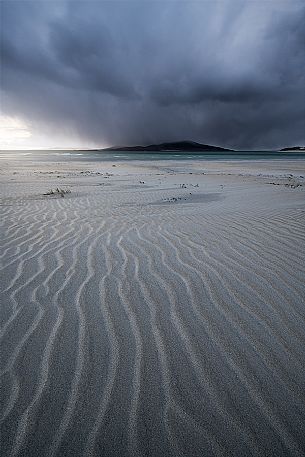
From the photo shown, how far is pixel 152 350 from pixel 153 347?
4 centimetres

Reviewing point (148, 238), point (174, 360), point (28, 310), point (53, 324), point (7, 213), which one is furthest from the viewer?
point (7, 213)

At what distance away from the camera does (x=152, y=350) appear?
234 cm

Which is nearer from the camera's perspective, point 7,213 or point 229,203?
point 7,213

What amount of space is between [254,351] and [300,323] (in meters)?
0.68

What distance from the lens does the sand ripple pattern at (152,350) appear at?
1686mm

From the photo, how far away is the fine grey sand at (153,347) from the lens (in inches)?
66.5

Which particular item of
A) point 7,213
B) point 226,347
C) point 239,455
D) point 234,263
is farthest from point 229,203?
point 239,455

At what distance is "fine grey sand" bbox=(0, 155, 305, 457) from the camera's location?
1.69 meters

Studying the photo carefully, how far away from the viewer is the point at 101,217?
22.9 feet

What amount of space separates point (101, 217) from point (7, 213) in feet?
8.80

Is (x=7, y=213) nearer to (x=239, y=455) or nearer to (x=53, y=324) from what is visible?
(x=53, y=324)

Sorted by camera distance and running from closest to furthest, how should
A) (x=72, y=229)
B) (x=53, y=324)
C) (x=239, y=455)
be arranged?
(x=239, y=455)
(x=53, y=324)
(x=72, y=229)

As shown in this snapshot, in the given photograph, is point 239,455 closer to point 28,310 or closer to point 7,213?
point 28,310

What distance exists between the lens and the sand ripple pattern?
1.69 metres
